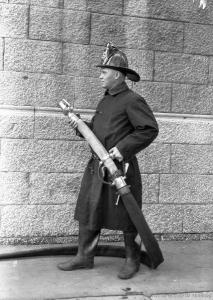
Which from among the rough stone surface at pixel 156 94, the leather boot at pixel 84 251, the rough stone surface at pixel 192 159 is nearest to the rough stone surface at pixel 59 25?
the rough stone surface at pixel 156 94

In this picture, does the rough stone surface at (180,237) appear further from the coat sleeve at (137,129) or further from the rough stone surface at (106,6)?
the rough stone surface at (106,6)

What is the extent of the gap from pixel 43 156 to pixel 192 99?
1852mm

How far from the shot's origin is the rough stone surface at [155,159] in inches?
238

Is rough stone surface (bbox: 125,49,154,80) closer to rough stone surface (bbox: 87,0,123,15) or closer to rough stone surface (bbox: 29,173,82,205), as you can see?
rough stone surface (bbox: 87,0,123,15)

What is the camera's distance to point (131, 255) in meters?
4.89

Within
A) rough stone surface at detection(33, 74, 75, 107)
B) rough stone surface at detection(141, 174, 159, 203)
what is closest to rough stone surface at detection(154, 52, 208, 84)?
rough stone surface at detection(33, 74, 75, 107)

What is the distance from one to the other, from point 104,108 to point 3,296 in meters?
1.84

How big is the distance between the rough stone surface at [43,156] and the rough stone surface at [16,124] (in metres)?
0.07

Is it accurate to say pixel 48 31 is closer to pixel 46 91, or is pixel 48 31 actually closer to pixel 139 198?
pixel 46 91

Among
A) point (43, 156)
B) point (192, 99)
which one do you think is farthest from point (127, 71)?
point (192, 99)

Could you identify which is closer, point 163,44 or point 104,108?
point 104,108

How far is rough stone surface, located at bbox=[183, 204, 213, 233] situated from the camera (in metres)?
6.22

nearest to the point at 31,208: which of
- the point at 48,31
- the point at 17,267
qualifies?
the point at 17,267

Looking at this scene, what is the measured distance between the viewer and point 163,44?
239 inches
